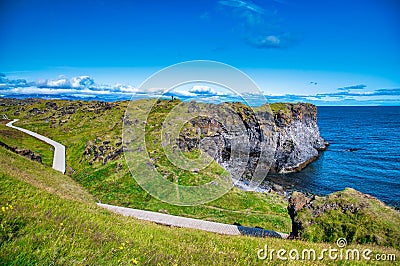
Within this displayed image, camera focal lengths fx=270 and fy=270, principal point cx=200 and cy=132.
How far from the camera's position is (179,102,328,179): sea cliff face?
59.0m

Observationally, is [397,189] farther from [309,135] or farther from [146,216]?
[146,216]

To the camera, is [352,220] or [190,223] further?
[190,223]

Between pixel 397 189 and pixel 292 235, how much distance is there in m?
61.8

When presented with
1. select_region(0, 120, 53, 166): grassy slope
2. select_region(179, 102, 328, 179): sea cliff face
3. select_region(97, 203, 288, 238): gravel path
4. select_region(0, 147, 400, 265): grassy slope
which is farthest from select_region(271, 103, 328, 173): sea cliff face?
select_region(0, 147, 400, 265): grassy slope

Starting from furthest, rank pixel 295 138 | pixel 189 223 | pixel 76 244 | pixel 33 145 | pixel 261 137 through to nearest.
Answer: pixel 295 138 < pixel 261 137 < pixel 33 145 < pixel 189 223 < pixel 76 244

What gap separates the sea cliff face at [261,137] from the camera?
59031 mm

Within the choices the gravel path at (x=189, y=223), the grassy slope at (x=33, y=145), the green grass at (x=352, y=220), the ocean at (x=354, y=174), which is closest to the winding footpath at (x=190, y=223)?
the gravel path at (x=189, y=223)

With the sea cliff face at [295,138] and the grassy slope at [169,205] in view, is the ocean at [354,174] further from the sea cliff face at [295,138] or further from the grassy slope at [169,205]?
the grassy slope at [169,205]

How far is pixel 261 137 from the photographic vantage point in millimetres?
→ 89812

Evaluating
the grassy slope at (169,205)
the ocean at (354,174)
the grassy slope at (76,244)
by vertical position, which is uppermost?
the grassy slope at (76,244)

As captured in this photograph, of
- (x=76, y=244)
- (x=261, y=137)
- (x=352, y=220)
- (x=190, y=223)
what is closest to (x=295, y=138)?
(x=261, y=137)

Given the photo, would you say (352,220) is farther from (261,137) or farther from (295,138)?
(295,138)

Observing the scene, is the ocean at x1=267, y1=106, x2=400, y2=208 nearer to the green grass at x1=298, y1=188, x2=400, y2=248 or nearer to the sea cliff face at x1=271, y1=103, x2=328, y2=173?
the sea cliff face at x1=271, y1=103, x2=328, y2=173

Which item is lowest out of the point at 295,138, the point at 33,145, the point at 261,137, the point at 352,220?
the point at 33,145
